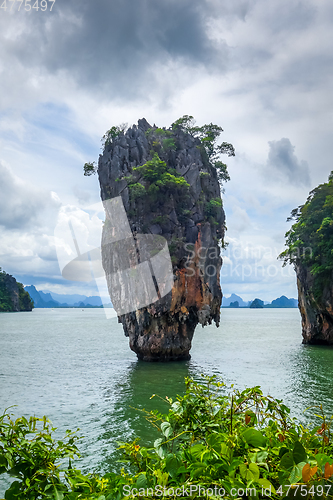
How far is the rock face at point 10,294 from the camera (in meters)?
99.3

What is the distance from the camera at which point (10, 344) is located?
35000 mm

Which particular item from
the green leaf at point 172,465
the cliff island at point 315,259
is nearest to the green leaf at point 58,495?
the green leaf at point 172,465

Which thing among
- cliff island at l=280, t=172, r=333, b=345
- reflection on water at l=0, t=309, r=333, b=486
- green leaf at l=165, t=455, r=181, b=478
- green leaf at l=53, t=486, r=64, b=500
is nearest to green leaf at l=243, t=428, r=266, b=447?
green leaf at l=165, t=455, r=181, b=478

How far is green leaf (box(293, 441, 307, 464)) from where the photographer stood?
1.60 m

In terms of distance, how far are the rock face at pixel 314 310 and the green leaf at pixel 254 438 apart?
3017cm

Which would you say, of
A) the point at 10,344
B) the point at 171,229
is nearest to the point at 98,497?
the point at 171,229

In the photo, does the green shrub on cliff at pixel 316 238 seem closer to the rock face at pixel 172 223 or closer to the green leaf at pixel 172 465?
the rock face at pixel 172 223

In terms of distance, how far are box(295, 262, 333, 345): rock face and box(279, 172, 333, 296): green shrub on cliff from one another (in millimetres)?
654

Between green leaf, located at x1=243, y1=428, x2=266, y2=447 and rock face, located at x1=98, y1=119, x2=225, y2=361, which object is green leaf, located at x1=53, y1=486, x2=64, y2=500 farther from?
rock face, located at x1=98, y1=119, x2=225, y2=361

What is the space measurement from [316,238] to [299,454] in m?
31.0

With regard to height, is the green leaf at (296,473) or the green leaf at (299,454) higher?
the green leaf at (299,454)

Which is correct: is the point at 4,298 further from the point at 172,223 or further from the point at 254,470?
the point at 254,470

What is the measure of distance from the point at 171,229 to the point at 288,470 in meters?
22.5

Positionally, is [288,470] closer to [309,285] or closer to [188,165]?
[188,165]
